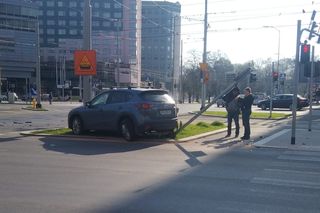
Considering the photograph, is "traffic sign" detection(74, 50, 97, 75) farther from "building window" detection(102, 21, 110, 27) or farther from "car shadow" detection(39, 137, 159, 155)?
"building window" detection(102, 21, 110, 27)

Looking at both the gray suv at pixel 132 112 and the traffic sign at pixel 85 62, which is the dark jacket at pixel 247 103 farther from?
the traffic sign at pixel 85 62

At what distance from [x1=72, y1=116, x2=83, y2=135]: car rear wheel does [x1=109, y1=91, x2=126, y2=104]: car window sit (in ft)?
5.85

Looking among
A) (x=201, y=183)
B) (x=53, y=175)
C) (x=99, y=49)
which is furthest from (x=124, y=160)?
(x=99, y=49)

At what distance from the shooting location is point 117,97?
12.2m

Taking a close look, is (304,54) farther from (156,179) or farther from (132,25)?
(132,25)

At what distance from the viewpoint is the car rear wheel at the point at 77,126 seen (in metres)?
13.2

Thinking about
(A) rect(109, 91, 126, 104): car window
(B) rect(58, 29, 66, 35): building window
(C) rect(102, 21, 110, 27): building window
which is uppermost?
(C) rect(102, 21, 110, 27): building window

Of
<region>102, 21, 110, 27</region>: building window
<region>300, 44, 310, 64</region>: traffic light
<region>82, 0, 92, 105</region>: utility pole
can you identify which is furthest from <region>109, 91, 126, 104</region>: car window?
<region>102, 21, 110, 27</region>: building window

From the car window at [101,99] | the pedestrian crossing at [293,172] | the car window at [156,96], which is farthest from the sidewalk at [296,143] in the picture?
the car window at [101,99]

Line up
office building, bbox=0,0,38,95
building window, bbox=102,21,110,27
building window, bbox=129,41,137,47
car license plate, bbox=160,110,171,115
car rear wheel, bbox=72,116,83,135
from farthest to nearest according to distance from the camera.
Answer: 1. building window, bbox=102,21,110,27
2. building window, bbox=129,41,137,47
3. office building, bbox=0,0,38,95
4. car rear wheel, bbox=72,116,83,135
5. car license plate, bbox=160,110,171,115

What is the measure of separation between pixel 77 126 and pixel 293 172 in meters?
8.46

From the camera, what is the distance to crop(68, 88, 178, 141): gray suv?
11.3 metres

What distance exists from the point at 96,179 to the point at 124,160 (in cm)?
194

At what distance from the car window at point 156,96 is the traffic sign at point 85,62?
13.3 ft
